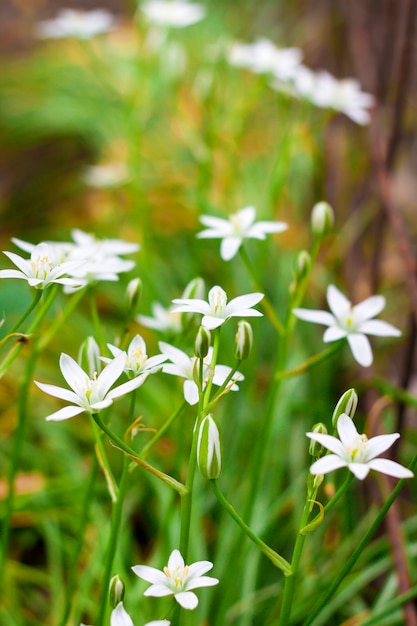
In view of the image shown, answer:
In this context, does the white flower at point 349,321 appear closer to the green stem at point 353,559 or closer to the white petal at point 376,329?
the white petal at point 376,329

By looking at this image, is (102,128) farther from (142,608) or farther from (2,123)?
(142,608)

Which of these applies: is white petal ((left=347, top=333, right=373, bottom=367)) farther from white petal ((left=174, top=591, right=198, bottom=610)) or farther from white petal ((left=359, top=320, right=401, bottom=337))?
white petal ((left=174, top=591, right=198, bottom=610))

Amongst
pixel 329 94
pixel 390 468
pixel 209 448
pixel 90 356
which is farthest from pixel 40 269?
pixel 329 94

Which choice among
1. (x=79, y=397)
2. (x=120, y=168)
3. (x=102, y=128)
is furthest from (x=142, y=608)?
(x=102, y=128)

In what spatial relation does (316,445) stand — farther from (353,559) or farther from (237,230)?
(237,230)

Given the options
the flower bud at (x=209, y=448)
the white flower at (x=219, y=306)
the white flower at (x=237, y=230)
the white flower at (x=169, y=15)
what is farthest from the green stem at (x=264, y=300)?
the white flower at (x=169, y=15)

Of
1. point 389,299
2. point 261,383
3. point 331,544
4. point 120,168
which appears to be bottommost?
point 331,544
